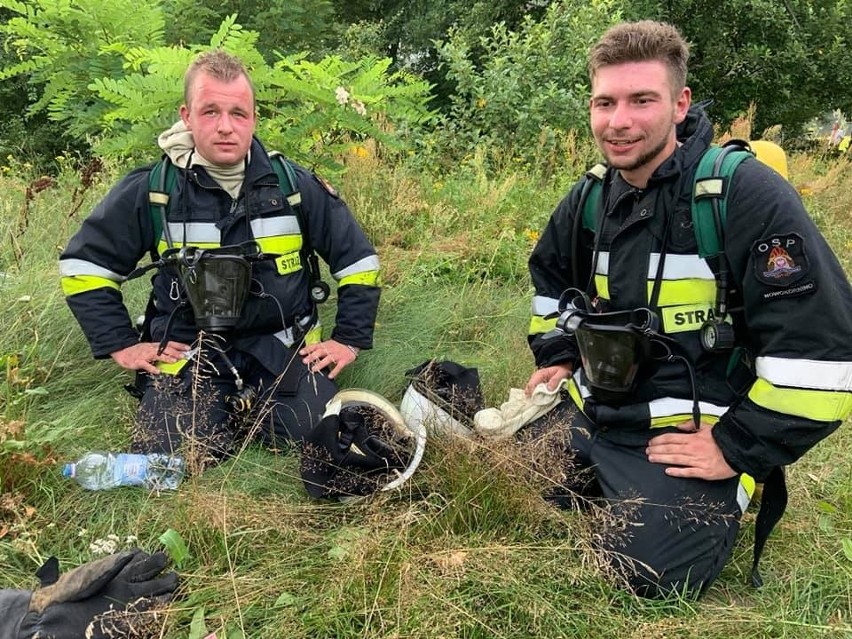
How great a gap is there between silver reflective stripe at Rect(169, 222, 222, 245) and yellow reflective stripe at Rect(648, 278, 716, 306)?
1946mm

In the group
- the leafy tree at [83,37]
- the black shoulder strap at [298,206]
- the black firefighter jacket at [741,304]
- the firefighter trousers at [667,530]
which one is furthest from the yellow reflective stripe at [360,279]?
the leafy tree at [83,37]

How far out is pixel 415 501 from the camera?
7.87 feet

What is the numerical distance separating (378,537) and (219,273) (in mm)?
1407

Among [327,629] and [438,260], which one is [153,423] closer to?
[327,629]

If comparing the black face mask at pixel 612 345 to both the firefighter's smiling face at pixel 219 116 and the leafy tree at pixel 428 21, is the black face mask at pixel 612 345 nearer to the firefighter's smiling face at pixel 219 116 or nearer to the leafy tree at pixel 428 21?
the firefighter's smiling face at pixel 219 116

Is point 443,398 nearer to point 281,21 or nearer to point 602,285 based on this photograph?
point 602,285

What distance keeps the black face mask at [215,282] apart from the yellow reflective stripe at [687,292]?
5.75ft

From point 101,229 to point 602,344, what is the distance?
2292mm

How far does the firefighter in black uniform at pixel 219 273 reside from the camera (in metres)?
2.86

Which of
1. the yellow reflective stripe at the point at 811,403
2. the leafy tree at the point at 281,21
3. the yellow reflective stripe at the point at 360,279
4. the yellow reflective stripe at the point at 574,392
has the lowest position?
the yellow reflective stripe at the point at 574,392

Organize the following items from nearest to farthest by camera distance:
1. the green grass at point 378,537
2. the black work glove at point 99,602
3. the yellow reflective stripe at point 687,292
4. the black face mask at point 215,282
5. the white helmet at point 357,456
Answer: the black work glove at point 99,602
the green grass at point 378,537
the yellow reflective stripe at point 687,292
the white helmet at point 357,456
the black face mask at point 215,282

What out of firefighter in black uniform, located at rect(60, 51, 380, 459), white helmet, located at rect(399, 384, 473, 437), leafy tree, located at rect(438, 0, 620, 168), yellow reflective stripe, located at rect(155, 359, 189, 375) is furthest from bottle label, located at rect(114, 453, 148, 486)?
leafy tree, located at rect(438, 0, 620, 168)

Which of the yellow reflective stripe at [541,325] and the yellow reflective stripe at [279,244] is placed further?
the yellow reflective stripe at [279,244]

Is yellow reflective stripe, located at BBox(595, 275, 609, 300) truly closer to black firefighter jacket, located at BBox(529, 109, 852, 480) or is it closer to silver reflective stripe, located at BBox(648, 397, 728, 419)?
black firefighter jacket, located at BBox(529, 109, 852, 480)
